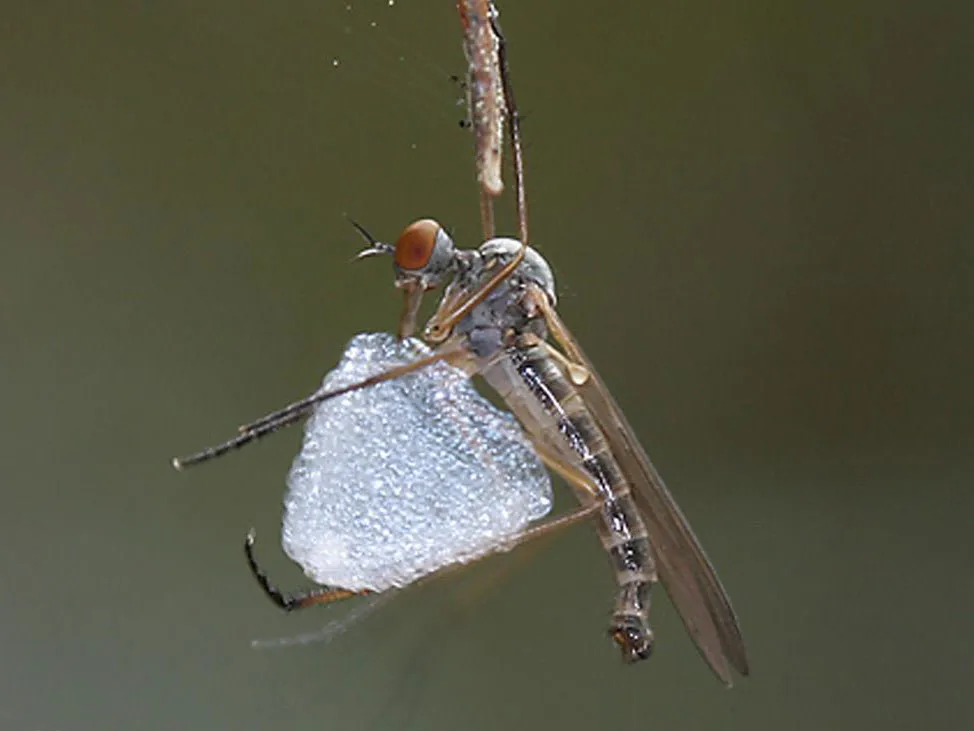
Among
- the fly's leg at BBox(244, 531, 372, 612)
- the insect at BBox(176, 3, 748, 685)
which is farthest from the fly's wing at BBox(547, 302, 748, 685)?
the fly's leg at BBox(244, 531, 372, 612)

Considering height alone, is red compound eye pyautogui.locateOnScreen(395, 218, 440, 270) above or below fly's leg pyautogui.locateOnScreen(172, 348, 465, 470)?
above

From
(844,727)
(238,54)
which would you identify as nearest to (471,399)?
(238,54)

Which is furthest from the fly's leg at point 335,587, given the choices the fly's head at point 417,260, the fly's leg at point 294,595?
the fly's head at point 417,260

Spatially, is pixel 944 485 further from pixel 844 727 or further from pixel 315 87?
pixel 315 87

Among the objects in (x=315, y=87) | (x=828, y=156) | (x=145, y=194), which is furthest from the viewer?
(x=828, y=156)

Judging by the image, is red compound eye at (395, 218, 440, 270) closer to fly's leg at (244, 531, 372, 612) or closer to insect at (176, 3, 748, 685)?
insect at (176, 3, 748, 685)

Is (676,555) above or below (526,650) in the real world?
above

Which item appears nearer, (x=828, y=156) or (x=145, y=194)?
(x=145, y=194)
